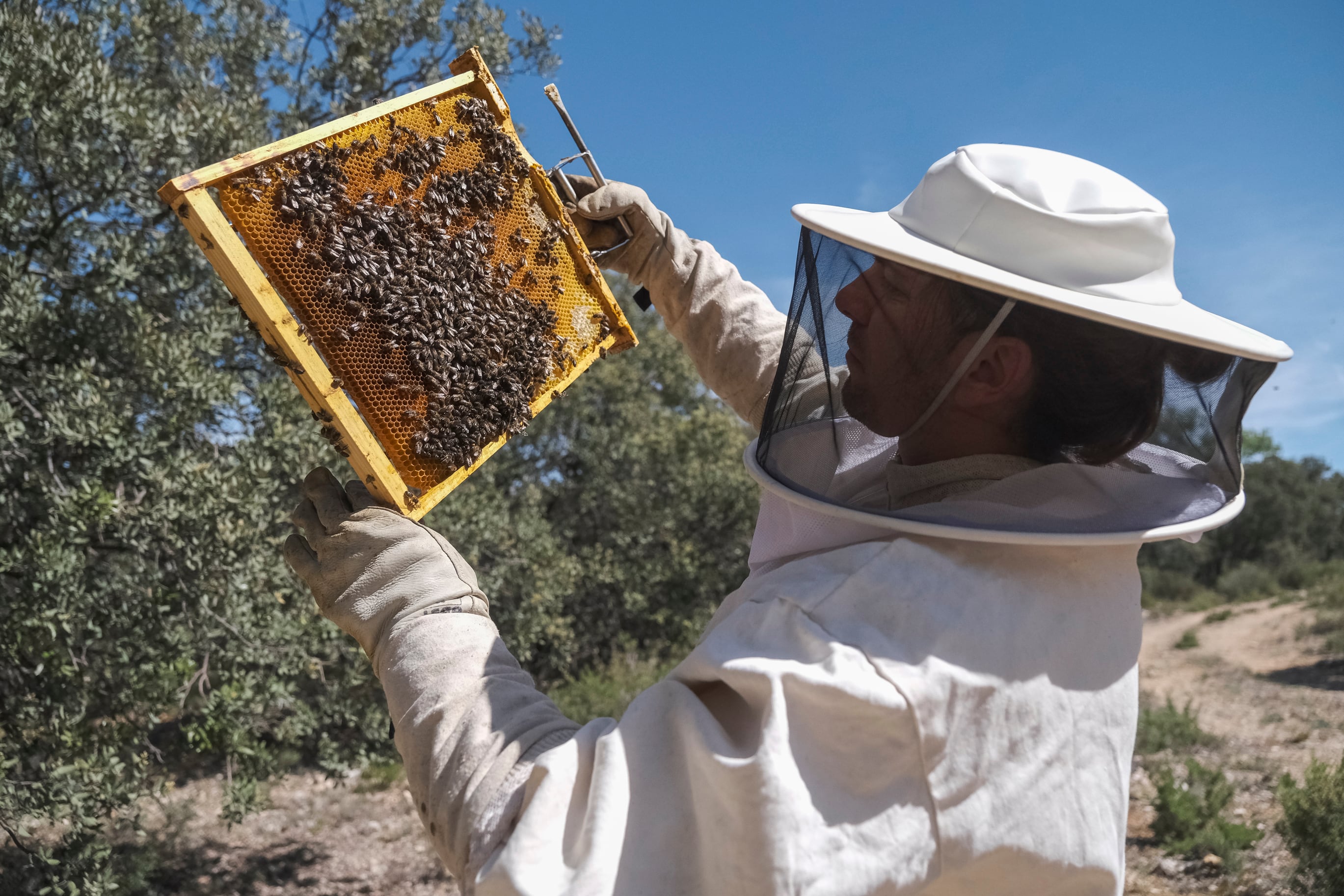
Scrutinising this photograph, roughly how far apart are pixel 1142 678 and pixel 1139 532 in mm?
21473

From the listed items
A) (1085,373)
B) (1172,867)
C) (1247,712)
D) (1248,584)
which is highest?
(1085,373)

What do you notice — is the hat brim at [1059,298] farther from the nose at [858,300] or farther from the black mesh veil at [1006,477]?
the nose at [858,300]

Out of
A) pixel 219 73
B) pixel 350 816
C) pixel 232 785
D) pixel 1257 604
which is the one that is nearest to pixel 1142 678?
pixel 1257 604

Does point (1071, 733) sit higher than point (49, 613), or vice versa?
point (49, 613)

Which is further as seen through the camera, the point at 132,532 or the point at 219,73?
the point at 219,73

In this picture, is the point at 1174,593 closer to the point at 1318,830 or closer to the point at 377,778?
the point at 1318,830

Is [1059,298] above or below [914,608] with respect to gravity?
above

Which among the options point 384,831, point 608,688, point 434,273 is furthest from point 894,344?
point 608,688

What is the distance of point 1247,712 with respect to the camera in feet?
51.7

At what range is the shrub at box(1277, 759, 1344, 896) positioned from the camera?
748cm

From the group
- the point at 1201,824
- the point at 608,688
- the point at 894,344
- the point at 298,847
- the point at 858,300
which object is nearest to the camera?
the point at 894,344

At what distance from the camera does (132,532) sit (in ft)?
18.5

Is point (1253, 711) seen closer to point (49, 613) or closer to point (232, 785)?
point (232, 785)

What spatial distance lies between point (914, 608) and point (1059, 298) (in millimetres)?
679
